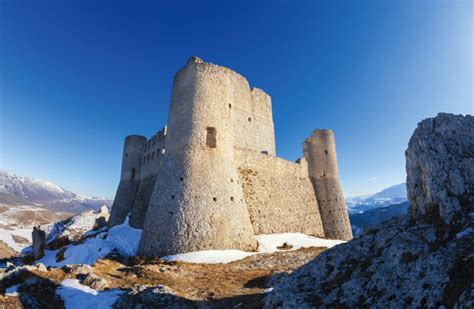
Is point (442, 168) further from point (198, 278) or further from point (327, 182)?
point (327, 182)

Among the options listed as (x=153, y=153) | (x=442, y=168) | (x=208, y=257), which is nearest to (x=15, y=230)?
(x=153, y=153)

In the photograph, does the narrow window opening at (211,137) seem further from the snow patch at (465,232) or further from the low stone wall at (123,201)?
the low stone wall at (123,201)

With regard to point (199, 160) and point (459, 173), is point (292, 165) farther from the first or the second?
point (459, 173)

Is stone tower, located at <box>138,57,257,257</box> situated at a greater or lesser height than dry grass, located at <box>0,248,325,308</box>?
greater

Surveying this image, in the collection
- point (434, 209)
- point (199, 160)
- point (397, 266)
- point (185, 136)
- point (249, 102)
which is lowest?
point (397, 266)

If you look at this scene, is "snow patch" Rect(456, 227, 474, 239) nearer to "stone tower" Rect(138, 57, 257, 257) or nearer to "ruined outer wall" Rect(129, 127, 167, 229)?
"stone tower" Rect(138, 57, 257, 257)

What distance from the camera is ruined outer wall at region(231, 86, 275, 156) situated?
2486 centimetres

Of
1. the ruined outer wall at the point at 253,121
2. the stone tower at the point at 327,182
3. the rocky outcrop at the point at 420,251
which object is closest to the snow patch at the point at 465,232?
the rocky outcrop at the point at 420,251

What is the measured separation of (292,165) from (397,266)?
68.4 ft

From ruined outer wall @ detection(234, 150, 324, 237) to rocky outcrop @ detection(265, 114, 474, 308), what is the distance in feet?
42.5

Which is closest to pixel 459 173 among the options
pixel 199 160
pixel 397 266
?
pixel 397 266

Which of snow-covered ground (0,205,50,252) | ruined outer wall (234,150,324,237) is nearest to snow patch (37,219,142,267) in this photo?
ruined outer wall (234,150,324,237)

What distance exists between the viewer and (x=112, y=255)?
15336mm

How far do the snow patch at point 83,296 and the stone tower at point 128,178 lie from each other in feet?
65.1
